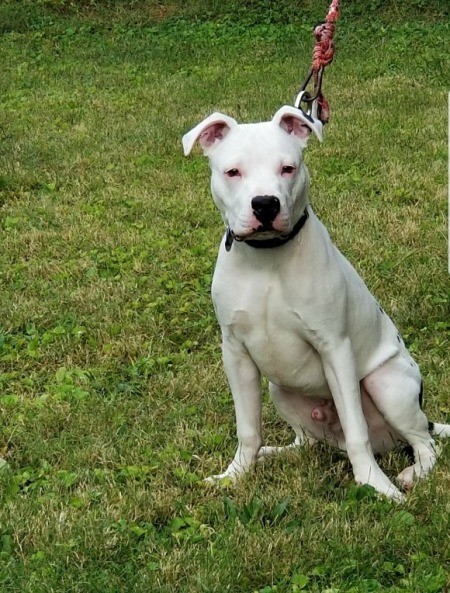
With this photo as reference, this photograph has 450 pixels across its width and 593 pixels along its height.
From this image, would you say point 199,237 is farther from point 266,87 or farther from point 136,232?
point 266,87

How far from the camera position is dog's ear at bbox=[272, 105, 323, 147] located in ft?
12.7

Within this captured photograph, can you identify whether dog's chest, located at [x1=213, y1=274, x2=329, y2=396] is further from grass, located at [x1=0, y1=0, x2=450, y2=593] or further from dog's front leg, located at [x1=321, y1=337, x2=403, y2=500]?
grass, located at [x1=0, y1=0, x2=450, y2=593]

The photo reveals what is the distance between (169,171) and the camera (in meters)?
8.98

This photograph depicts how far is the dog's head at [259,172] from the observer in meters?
3.61

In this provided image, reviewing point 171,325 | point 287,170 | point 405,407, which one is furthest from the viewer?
point 171,325

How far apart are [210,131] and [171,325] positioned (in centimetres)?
227

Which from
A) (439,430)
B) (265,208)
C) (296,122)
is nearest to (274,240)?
(265,208)

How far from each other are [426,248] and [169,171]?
2.85 meters

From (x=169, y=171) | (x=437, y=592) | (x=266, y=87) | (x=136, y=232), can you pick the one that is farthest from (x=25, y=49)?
(x=437, y=592)

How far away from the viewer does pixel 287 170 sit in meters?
3.72

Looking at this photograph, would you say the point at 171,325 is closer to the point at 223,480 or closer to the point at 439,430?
the point at 223,480

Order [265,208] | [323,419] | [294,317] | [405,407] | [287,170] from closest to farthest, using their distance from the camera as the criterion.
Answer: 1. [265,208]
2. [287,170]
3. [294,317]
4. [405,407]
5. [323,419]

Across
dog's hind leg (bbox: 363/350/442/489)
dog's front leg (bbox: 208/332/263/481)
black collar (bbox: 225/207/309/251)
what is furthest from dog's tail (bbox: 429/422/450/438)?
black collar (bbox: 225/207/309/251)

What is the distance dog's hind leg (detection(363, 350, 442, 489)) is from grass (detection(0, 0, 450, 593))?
0.33 feet
